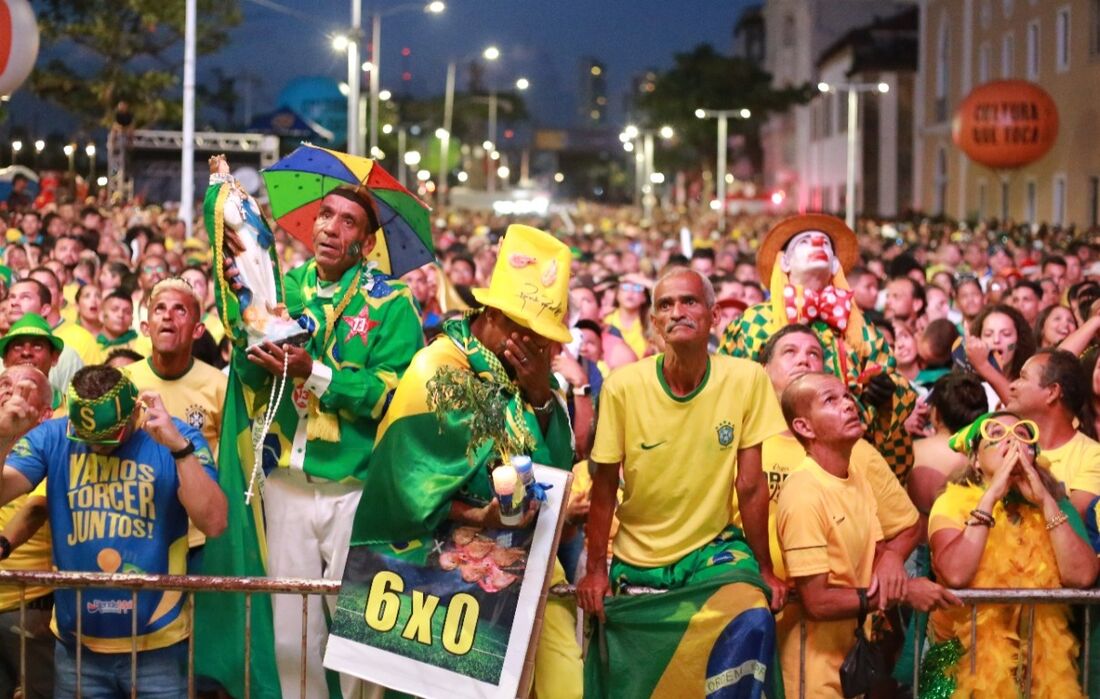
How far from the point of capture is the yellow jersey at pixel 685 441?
5602 millimetres

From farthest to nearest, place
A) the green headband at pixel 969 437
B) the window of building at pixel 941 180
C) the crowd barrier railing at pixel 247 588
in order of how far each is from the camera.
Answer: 1. the window of building at pixel 941 180
2. the green headband at pixel 969 437
3. the crowd barrier railing at pixel 247 588

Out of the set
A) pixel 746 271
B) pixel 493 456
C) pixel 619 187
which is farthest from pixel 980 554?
pixel 619 187

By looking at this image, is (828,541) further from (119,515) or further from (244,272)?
(119,515)

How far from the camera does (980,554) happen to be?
18.5 feet

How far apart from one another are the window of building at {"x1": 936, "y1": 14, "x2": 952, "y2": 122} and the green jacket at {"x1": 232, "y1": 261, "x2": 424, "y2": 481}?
56.3m

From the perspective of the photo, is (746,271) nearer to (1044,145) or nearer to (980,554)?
(980,554)

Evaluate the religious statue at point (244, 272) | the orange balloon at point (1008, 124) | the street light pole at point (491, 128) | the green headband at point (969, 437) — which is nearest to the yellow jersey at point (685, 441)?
the green headband at point (969, 437)

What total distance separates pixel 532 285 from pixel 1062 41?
42.5m

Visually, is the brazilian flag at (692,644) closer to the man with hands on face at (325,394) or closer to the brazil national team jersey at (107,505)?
the man with hands on face at (325,394)

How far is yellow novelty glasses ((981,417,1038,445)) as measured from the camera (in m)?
5.70

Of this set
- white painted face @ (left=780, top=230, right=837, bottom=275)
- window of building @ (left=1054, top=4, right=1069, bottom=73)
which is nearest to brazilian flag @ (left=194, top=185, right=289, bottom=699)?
white painted face @ (left=780, top=230, right=837, bottom=275)

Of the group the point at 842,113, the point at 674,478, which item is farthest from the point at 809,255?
the point at 842,113

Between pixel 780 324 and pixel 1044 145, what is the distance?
30204mm

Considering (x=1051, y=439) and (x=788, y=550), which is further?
(x=1051, y=439)
